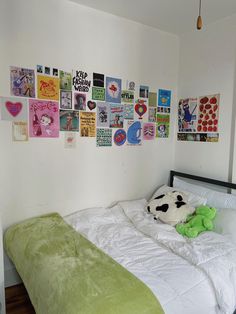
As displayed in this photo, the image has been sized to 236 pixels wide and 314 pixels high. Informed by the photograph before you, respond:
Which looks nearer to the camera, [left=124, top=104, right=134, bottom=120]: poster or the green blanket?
the green blanket

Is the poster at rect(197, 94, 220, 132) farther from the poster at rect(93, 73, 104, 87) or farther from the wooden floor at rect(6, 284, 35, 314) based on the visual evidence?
the wooden floor at rect(6, 284, 35, 314)

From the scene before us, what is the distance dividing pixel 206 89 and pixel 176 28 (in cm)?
77

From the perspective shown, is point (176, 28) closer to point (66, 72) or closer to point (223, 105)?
point (223, 105)

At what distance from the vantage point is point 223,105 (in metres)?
2.38

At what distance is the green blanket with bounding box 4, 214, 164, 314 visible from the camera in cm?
117

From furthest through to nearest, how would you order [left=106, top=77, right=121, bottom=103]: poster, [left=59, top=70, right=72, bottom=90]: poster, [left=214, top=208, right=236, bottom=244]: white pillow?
[left=106, top=77, right=121, bottom=103]: poster, [left=59, top=70, right=72, bottom=90]: poster, [left=214, top=208, right=236, bottom=244]: white pillow

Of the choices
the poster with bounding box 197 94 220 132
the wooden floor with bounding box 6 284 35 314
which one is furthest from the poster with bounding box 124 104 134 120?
the wooden floor with bounding box 6 284 35 314

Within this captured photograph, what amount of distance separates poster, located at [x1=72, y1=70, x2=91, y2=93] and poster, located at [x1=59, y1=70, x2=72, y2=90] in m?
0.04

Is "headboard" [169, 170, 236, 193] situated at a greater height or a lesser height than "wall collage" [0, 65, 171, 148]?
lesser

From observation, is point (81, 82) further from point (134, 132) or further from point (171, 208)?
point (171, 208)

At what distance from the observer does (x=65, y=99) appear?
87.7 inches

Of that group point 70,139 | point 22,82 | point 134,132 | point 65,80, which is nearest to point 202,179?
point 134,132

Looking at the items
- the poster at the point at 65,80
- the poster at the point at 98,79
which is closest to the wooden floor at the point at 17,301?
the poster at the point at 65,80

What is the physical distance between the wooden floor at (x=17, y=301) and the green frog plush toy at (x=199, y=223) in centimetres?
135
